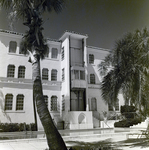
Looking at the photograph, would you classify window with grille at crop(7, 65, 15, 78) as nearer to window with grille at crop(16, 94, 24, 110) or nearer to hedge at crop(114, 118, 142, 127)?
window with grille at crop(16, 94, 24, 110)

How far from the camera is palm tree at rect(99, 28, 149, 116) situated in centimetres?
663

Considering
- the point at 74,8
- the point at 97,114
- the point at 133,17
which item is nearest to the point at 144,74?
the point at 133,17

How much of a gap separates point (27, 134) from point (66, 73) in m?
3.85

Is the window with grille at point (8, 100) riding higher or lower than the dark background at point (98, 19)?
lower

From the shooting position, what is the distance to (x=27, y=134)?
5715 millimetres

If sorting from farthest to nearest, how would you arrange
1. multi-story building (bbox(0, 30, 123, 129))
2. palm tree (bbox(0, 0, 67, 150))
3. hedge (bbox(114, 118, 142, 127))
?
1. hedge (bbox(114, 118, 142, 127))
2. multi-story building (bbox(0, 30, 123, 129))
3. palm tree (bbox(0, 0, 67, 150))

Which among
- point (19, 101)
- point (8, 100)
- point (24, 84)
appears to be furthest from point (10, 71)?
point (19, 101)

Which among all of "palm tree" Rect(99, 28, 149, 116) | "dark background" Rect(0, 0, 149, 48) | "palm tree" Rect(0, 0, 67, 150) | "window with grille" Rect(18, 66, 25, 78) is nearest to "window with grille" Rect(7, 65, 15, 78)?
"window with grille" Rect(18, 66, 25, 78)

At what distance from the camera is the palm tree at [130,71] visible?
6.63m

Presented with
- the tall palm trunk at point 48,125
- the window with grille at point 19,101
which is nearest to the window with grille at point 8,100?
the window with grille at point 19,101

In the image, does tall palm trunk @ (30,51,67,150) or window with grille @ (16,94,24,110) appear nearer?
tall palm trunk @ (30,51,67,150)

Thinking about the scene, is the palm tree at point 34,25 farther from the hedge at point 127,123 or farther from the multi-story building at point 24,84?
the hedge at point 127,123

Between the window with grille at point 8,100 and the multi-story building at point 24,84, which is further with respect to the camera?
the window with grille at point 8,100

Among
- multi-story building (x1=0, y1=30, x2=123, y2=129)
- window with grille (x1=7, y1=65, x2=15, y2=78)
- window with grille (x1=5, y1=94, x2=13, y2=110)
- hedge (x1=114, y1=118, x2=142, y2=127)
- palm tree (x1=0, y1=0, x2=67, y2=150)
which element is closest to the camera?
palm tree (x1=0, y1=0, x2=67, y2=150)
